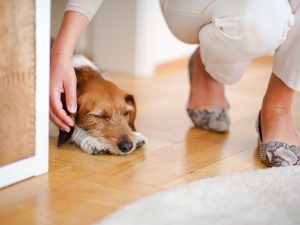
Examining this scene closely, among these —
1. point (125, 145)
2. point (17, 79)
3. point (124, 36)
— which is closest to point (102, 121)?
point (125, 145)

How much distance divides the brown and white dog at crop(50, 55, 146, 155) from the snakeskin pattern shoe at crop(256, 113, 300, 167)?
365 mm

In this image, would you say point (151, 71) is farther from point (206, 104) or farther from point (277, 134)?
point (277, 134)

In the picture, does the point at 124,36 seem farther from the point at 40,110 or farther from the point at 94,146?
the point at 40,110

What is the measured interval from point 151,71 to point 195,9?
1441 mm

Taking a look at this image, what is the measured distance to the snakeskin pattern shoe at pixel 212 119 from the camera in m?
1.99

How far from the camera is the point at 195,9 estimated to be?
1.78 metres

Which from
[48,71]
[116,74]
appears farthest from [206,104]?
[116,74]

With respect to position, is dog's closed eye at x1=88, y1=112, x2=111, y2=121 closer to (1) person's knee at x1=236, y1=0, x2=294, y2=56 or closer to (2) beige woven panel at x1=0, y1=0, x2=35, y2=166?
(2) beige woven panel at x1=0, y1=0, x2=35, y2=166

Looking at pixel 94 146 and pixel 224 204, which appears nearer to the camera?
pixel 224 204

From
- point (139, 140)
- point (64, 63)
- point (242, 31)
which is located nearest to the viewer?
point (64, 63)

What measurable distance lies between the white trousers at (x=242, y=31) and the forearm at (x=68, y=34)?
1.29 ft

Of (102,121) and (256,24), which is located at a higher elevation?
(256,24)

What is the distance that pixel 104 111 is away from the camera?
1.74m

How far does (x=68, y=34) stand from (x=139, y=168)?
1.32 ft
